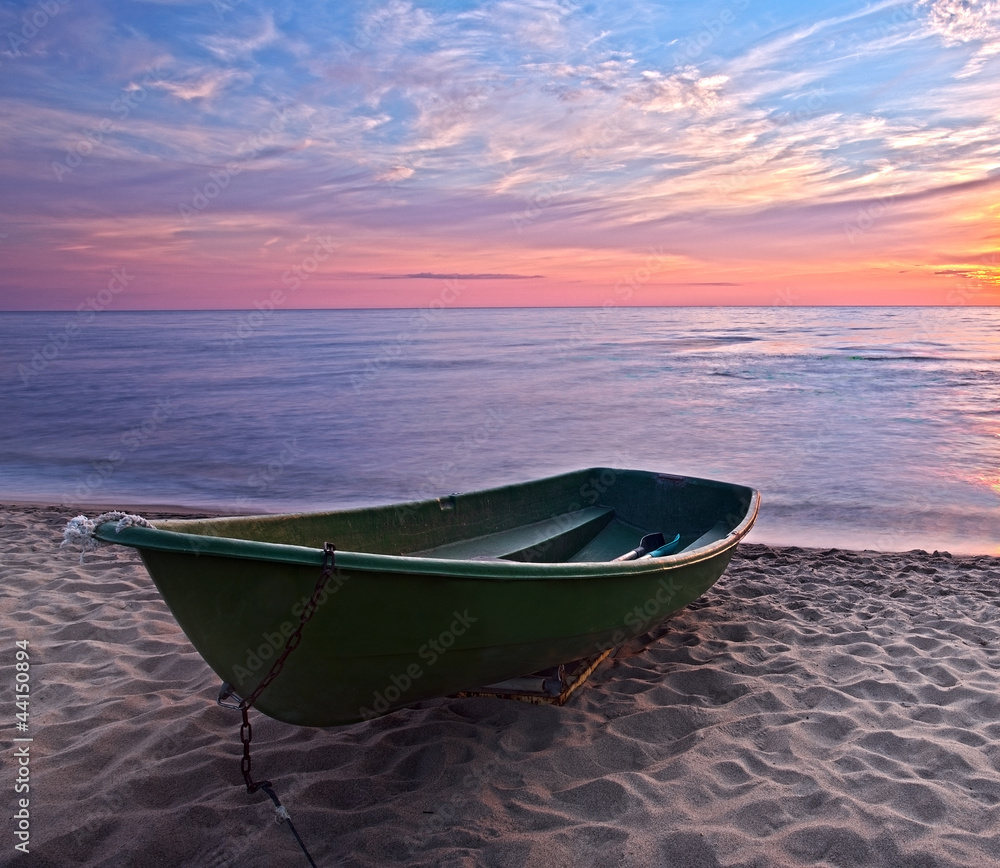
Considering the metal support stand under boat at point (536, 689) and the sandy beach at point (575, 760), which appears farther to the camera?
the metal support stand under boat at point (536, 689)

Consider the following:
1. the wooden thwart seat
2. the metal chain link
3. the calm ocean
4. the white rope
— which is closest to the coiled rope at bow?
the metal chain link

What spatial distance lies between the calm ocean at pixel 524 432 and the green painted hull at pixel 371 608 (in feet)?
16.6

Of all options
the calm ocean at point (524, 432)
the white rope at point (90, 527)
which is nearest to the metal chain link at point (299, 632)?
the white rope at point (90, 527)

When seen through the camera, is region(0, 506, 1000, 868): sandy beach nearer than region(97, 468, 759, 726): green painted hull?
No

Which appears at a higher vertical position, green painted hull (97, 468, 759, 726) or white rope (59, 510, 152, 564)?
white rope (59, 510, 152, 564)

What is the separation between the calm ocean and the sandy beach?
12.4 ft

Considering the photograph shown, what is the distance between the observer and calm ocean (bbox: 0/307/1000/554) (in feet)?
33.3

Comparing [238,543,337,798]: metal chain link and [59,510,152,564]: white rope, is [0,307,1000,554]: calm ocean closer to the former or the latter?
[238,543,337,798]: metal chain link

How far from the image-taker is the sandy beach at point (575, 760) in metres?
2.84

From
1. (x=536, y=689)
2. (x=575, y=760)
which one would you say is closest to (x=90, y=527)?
(x=536, y=689)

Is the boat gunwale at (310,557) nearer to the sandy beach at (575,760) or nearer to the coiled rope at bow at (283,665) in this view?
the coiled rope at bow at (283,665)

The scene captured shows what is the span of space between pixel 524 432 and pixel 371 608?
513 inches

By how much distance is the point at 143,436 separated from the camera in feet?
51.1

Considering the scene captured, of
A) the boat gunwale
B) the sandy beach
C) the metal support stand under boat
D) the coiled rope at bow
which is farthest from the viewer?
the metal support stand under boat
